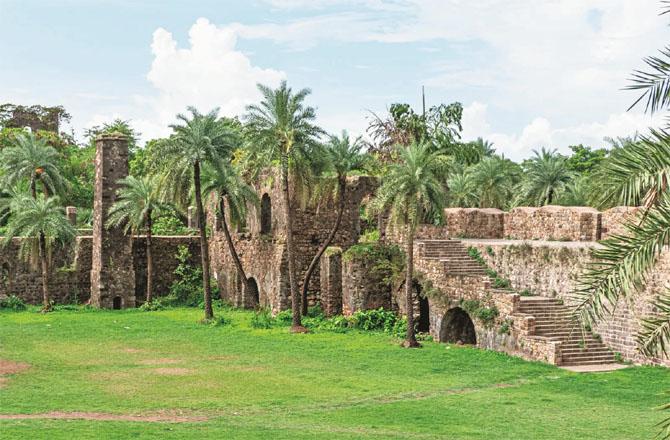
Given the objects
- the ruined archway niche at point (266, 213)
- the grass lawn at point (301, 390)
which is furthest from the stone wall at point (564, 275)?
the ruined archway niche at point (266, 213)

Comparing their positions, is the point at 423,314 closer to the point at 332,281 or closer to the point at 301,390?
the point at 332,281

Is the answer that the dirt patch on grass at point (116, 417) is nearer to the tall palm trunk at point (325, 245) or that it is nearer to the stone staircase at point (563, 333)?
the stone staircase at point (563, 333)

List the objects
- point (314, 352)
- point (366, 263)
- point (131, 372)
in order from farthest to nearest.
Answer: point (366, 263), point (314, 352), point (131, 372)

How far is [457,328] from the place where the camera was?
28.3m

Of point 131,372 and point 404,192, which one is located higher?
point 404,192

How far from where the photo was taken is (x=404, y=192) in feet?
84.2

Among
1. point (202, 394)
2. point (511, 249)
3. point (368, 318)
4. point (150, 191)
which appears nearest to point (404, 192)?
point (511, 249)

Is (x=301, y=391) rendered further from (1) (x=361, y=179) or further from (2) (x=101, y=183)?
(2) (x=101, y=183)

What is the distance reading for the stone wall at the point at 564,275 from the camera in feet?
72.8

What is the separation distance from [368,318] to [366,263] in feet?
7.20

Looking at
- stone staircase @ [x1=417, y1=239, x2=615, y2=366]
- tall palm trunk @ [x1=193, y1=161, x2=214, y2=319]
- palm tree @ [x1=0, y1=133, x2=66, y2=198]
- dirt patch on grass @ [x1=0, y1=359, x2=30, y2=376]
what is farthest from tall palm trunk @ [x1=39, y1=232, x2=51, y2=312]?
stone staircase @ [x1=417, y1=239, x2=615, y2=366]

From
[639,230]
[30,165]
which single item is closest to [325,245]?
[30,165]

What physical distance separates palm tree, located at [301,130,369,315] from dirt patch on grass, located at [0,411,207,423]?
14.7m

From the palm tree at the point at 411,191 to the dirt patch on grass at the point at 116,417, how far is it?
33.6 ft
